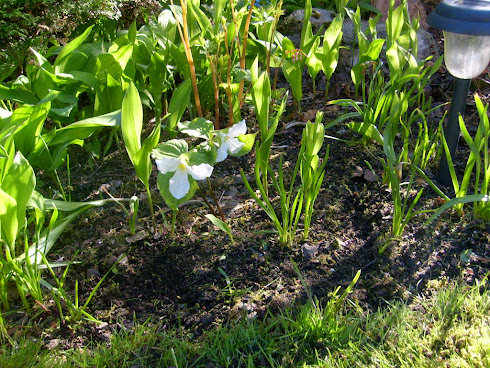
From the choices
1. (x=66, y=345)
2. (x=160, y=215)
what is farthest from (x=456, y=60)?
(x=66, y=345)

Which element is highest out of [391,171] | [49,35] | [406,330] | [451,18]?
[451,18]

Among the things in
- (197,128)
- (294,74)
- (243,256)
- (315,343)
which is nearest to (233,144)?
(197,128)

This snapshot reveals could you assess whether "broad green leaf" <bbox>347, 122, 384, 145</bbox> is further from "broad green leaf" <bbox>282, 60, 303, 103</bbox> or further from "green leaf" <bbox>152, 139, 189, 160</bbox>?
"green leaf" <bbox>152, 139, 189, 160</bbox>

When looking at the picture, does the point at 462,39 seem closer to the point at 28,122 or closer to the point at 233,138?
the point at 233,138

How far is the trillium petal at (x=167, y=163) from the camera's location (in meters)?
1.54

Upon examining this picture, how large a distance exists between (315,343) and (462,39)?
1136 mm

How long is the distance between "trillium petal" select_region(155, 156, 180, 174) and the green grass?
1.60ft

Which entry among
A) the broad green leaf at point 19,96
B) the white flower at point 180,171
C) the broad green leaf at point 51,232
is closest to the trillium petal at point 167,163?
the white flower at point 180,171

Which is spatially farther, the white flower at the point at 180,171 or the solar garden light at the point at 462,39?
the solar garden light at the point at 462,39

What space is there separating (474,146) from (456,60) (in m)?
0.31

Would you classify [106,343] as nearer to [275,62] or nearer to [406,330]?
[406,330]

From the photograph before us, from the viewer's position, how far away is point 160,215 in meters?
2.04

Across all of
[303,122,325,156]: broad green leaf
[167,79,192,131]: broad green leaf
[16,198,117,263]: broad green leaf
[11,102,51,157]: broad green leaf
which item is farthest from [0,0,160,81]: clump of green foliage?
[303,122,325,156]: broad green leaf

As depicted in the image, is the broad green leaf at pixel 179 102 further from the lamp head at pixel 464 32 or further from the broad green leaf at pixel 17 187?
the lamp head at pixel 464 32
